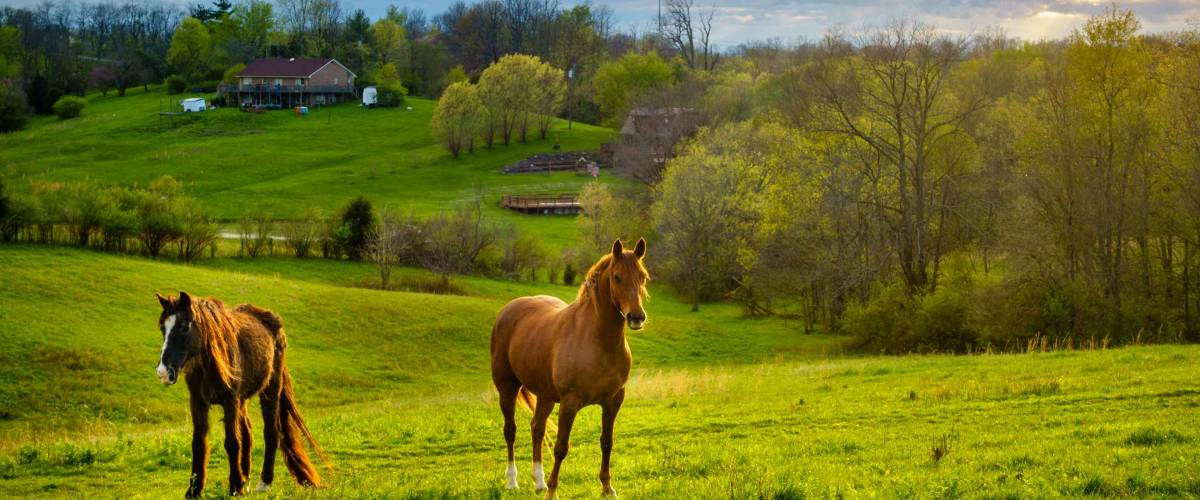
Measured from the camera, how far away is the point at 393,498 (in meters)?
10.6

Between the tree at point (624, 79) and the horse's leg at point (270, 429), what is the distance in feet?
365

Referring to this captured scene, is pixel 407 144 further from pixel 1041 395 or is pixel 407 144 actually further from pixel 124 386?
pixel 1041 395

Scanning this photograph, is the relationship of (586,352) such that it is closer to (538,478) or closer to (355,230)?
(538,478)

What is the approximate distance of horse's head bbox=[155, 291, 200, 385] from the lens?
33.1ft

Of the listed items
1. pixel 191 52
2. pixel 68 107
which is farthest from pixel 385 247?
pixel 191 52

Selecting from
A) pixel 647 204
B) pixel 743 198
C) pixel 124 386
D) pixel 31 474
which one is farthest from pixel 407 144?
pixel 31 474

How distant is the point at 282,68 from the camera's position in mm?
129250

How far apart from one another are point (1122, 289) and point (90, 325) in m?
39.6

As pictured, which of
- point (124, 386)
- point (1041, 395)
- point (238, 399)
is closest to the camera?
point (238, 399)

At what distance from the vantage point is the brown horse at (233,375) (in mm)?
10320

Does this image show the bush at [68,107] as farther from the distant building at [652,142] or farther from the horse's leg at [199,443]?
the horse's leg at [199,443]

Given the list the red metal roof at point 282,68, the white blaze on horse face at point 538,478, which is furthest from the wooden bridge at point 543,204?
the white blaze on horse face at point 538,478

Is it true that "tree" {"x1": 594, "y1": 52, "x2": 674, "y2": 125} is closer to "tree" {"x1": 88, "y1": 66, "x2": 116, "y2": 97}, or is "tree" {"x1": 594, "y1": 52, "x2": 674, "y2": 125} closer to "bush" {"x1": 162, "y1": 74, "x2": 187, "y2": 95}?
"bush" {"x1": 162, "y1": 74, "x2": 187, "y2": 95}

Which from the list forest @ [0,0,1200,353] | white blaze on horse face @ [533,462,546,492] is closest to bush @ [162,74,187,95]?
forest @ [0,0,1200,353]
